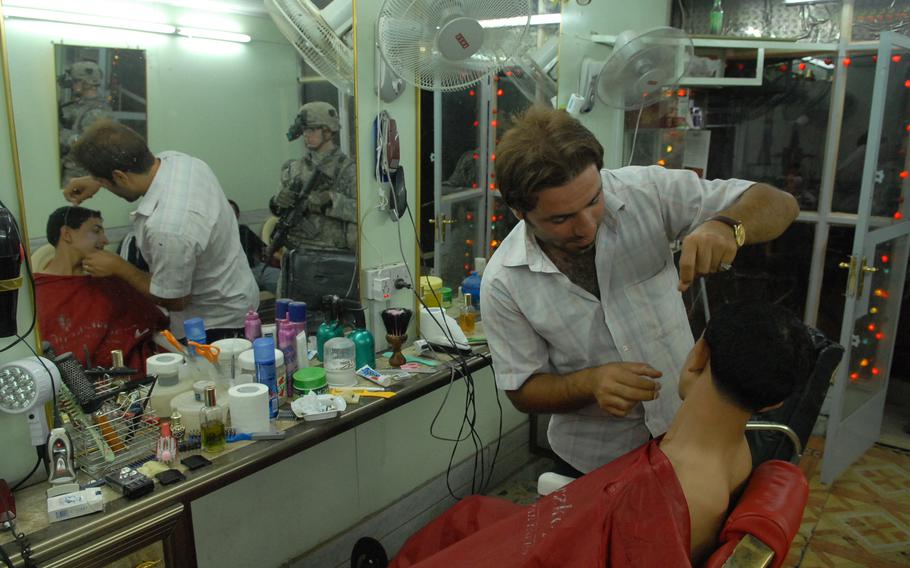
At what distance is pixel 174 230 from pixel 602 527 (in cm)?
145

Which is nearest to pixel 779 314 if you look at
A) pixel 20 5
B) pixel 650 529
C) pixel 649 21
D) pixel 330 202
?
pixel 650 529

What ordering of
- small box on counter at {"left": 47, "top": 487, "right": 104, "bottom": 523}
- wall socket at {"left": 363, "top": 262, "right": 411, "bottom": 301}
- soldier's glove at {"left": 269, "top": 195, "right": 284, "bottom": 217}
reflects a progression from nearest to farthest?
small box on counter at {"left": 47, "top": 487, "right": 104, "bottom": 523}
soldier's glove at {"left": 269, "top": 195, "right": 284, "bottom": 217}
wall socket at {"left": 363, "top": 262, "right": 411, "bottom": 301}

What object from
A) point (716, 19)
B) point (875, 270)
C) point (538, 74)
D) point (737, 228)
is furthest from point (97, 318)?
point (716, 19)

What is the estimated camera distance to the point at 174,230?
1.91 meters

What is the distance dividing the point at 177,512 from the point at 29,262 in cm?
72

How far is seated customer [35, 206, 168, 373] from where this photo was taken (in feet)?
5.37

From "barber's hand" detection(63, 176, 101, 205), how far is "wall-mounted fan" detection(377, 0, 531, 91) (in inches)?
37.1

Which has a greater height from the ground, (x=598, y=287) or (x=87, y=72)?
(x=87, y=72)

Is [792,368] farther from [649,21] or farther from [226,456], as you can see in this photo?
[649,21]

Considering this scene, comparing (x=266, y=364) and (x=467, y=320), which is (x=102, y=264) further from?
(x=467, y=320)

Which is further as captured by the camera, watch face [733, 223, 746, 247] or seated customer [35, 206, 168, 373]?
seated customer [35, 206, 168, 373]

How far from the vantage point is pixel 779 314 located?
121cm

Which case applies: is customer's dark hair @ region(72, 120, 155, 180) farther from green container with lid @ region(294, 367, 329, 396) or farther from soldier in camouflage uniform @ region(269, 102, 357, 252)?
green container with lid @ region(294, 367, 329, 396)

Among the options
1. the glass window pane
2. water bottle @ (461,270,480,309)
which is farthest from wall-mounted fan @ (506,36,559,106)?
the glass window pane
